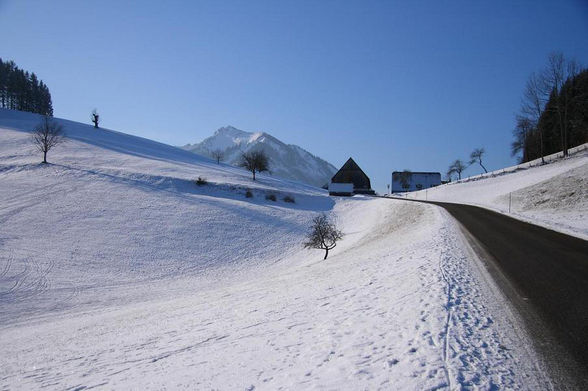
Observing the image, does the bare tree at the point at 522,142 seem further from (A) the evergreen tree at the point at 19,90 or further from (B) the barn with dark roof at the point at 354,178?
(A) the evergreen tree at the point at 19,90

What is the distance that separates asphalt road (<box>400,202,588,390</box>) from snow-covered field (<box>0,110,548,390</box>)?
0.34 metres

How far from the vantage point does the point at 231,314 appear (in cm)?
840

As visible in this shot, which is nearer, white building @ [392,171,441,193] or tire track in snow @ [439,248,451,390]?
tire track in snow @ [439,248,451,390]

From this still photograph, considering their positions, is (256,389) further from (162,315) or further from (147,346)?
(162,315)

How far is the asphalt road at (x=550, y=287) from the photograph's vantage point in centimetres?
449

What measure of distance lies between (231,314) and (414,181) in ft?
310

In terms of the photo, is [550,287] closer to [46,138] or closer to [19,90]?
[46,138]

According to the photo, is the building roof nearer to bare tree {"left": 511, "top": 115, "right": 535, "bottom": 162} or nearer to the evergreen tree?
bare tree {"left": 511, "top": 115, "right": 535, "bottom": 162}

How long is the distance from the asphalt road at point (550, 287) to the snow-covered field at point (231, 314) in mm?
344

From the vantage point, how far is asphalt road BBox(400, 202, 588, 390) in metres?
4.49

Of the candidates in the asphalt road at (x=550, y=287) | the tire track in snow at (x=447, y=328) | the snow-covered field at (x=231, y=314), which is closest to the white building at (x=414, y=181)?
the snow-covered field at (x=231, y=314)

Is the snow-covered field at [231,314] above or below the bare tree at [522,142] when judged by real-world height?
below

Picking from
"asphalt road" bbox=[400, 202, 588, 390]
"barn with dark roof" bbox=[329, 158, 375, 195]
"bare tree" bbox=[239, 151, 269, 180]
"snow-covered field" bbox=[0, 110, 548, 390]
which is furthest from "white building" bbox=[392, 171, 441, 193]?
"asphalt road" bbox=[400, 202, 588, 390]

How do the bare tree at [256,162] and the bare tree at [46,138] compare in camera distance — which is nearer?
the bare tree at [46,138]
